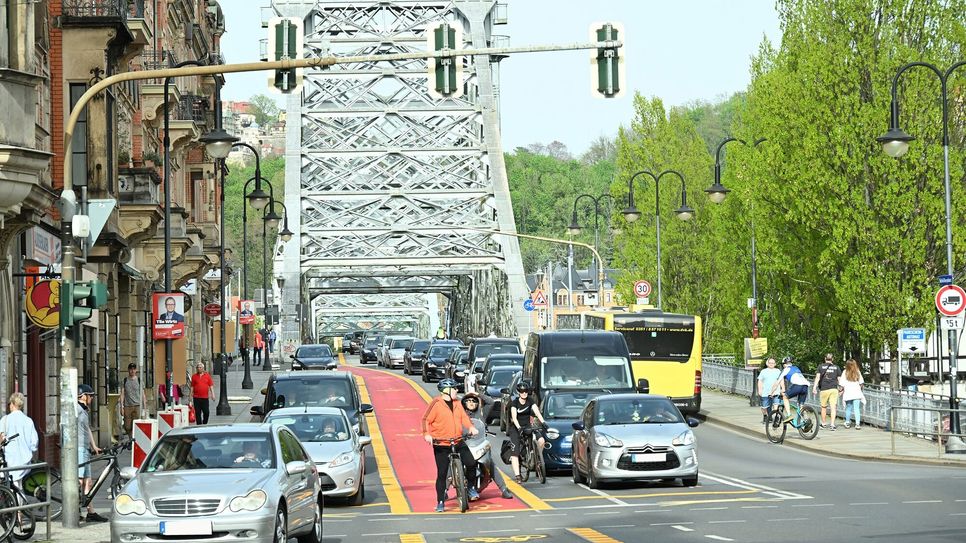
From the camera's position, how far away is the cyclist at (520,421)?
89.6ft

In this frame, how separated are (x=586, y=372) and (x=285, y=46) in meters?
15.5

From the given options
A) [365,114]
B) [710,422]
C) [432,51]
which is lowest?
[710,422]

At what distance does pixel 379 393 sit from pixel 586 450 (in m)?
33.9

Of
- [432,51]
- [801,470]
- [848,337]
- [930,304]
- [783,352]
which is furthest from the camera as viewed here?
[783,352]

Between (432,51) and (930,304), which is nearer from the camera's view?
(432,51)

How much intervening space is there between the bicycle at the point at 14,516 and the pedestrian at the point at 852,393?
22626 millimetres

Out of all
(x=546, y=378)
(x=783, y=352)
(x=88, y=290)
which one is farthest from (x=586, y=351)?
(x=783, y=352)

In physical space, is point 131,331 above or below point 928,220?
below

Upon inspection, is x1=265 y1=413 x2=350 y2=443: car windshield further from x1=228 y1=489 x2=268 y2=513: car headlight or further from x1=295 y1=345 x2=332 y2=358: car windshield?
x1=295 y1=345 x2=332 y2=358: car windshield

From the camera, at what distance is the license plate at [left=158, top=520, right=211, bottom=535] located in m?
15.6

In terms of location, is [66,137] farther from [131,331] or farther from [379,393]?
[379,393]

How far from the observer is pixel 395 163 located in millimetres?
110438

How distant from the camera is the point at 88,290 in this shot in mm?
19906

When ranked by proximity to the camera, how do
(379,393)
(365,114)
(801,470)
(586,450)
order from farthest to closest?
(365,114) → (379,393) → (801,470) → (586,450)
